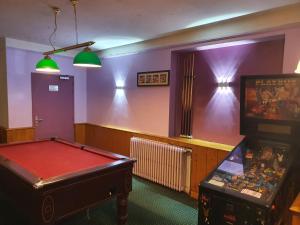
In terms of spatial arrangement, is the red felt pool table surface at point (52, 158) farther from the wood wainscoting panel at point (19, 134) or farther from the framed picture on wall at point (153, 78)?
the framed picture on wall at point (153, 78)

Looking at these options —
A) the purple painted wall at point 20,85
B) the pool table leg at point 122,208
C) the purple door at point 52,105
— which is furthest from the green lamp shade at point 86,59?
the purple door at point 52,105

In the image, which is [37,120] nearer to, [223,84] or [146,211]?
[146,211]

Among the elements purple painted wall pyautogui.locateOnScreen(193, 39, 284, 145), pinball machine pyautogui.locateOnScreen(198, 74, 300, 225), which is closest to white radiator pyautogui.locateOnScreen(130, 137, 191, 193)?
purple painted wall pyautogui.locateOnScreen(193, 39, 284, 145)

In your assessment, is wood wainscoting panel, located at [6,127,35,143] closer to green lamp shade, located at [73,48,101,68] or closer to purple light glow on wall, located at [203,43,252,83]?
green lamp shade, located at [73,48,101,68]

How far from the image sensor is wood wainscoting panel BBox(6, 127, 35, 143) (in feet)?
13.8

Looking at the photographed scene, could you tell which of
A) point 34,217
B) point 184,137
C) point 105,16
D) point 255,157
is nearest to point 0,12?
point 105,16

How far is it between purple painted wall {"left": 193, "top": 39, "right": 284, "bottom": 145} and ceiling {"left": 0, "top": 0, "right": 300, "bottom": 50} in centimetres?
56

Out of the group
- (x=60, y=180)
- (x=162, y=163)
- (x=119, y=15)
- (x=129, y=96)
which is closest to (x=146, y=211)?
(x=162, y=163)

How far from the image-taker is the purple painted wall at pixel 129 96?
12.6ft

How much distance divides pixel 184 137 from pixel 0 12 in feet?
10.0

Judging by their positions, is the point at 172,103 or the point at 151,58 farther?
the point at 151,58

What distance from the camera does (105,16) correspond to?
2.79 metres

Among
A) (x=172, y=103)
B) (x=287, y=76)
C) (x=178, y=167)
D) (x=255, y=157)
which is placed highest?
(x=287, y=76)

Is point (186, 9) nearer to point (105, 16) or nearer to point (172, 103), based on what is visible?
point (105, 16)
